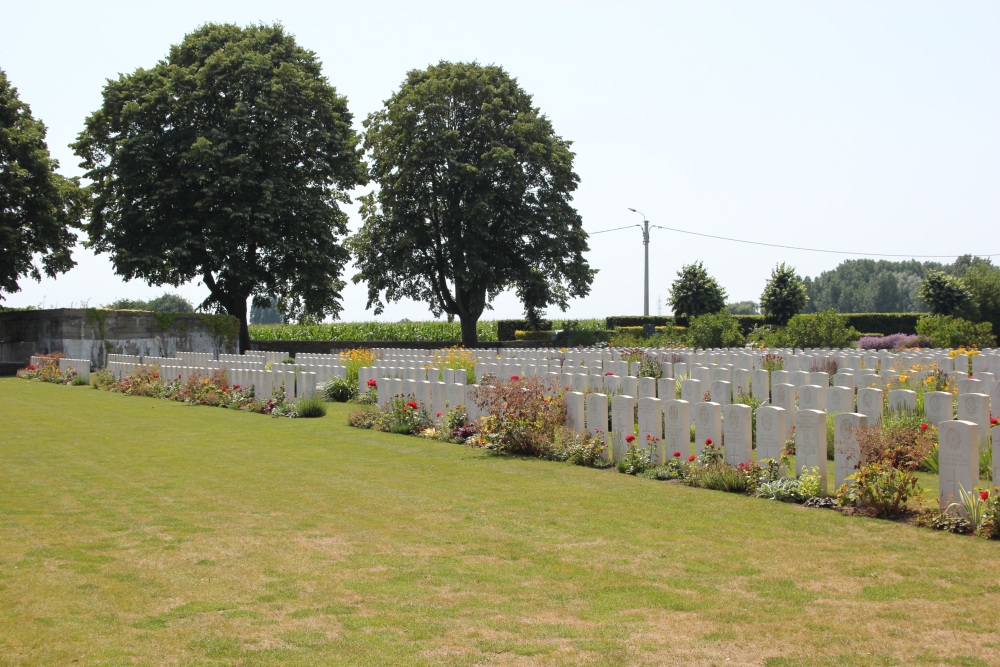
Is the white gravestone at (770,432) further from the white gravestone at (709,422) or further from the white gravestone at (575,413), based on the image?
the white gravestone at (575,413)

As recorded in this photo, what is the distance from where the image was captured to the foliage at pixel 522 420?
12023 mm

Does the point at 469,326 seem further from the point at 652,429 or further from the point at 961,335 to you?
the point at 652,429

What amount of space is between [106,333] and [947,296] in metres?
38.1

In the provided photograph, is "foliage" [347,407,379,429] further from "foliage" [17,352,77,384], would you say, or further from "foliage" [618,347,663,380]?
"foliage" [17,352,77,384]

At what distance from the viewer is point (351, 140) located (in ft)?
135

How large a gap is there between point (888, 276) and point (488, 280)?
331ft

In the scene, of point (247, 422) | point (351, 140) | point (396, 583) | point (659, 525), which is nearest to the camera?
point (396, 583)

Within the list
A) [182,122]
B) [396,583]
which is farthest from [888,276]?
[396,583]

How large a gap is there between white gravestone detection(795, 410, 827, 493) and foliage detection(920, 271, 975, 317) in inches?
1529

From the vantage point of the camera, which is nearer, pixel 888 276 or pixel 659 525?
pixel 659 525

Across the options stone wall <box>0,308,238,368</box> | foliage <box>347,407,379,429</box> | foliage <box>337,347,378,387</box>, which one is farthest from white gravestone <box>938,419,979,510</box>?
stone wall <box>0,308,238,368</box>

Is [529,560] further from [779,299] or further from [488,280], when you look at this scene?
[779,299]

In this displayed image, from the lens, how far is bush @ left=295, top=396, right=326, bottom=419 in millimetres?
17172

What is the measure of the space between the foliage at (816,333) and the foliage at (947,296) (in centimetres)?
1689
